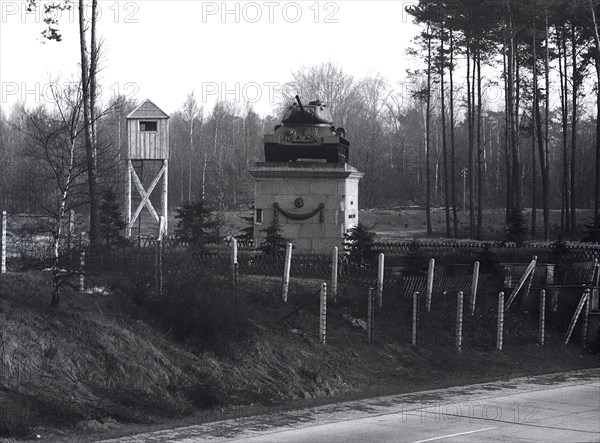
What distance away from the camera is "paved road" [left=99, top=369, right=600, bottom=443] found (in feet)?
49.8

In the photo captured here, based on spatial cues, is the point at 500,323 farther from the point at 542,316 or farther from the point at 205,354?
the point at 205,354

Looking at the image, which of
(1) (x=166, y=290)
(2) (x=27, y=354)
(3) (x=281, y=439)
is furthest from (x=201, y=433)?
(1) (x=166, y=290)

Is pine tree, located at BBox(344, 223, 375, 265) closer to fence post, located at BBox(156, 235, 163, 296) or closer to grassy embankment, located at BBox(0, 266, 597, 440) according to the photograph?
grassy embankment, located at BBox(0, 266, 597, 440)

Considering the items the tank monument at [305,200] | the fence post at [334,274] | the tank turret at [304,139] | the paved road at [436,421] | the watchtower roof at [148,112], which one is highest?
the watchtower roof at [148,112]

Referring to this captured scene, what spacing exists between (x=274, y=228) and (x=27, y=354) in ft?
39.2

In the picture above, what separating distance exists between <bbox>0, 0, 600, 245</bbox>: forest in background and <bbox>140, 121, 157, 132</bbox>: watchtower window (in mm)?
3783

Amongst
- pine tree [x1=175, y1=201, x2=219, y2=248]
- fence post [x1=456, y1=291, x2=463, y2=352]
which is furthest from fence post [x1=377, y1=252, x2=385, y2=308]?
pine tree [x1=175, y1=201, x2=219, y2=248]

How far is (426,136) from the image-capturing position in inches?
2450

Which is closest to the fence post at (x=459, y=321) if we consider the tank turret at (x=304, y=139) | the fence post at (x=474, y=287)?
the fence post at (x=474, y=287)

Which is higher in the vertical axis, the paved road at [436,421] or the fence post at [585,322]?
the fence post at [585,322]

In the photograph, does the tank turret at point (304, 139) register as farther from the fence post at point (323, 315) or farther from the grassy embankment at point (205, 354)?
the fence post at point (323, 315)

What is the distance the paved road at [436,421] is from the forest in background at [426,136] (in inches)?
229

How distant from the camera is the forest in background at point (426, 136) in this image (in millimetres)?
24469

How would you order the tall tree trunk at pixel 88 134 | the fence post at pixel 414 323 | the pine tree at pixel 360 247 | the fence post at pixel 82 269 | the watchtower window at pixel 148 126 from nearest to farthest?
1. the fence post at pixel 82 269
2. the tall tree trunk at pixel 88 134
3. the fence post at pixel 414 323
4. the pine tree at pixel 360 247
5. the watchtower window at pixel 148 126
